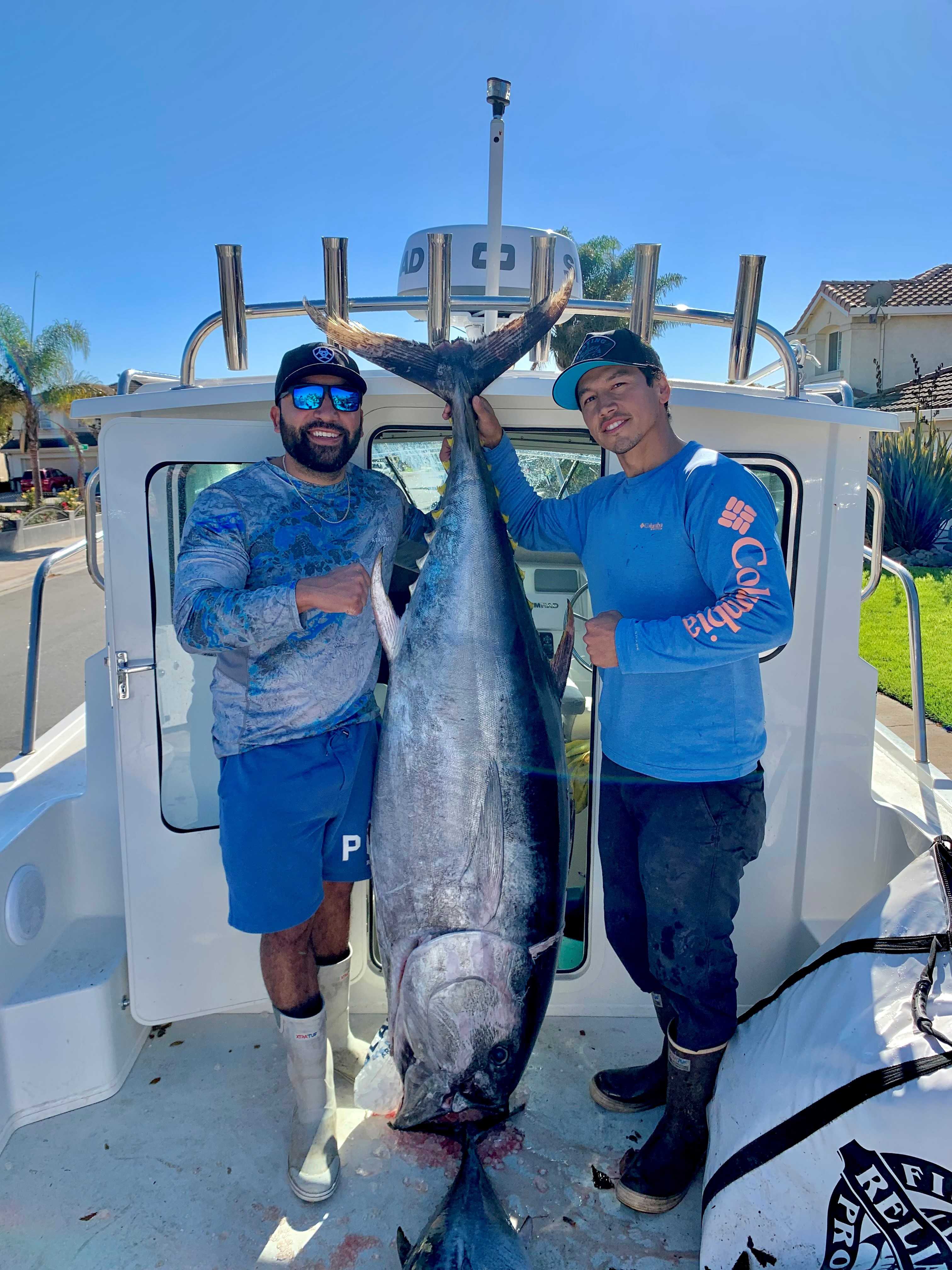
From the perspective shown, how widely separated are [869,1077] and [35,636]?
2921mm

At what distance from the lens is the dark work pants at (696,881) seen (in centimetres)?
193

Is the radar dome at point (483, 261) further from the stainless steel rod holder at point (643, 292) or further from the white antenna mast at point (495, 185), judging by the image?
the stainless steel rod holder at point (643, 292)

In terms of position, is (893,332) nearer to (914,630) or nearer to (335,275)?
(914,630)

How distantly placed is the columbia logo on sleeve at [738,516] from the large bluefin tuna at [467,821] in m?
0.52

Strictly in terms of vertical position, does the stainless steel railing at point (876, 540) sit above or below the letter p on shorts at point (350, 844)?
above

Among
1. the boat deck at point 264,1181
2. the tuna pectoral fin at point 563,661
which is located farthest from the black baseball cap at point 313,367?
the boat deck at point 264,1181

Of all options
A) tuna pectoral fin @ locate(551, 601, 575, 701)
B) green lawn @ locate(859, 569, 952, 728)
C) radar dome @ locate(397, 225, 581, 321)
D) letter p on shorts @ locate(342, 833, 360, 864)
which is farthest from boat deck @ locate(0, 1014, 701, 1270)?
green lawn @ locate(859, 569, 952, 728)

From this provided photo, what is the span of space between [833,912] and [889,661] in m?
6.92

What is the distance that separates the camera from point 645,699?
1.99 m

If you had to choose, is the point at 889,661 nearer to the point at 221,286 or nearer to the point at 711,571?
the point at 711,571

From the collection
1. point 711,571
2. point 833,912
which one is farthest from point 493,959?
point 833,912

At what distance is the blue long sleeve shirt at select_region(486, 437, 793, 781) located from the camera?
1.74 m

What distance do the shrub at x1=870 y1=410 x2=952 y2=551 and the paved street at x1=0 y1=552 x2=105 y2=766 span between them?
12.6m

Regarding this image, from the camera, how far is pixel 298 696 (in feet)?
6.61
